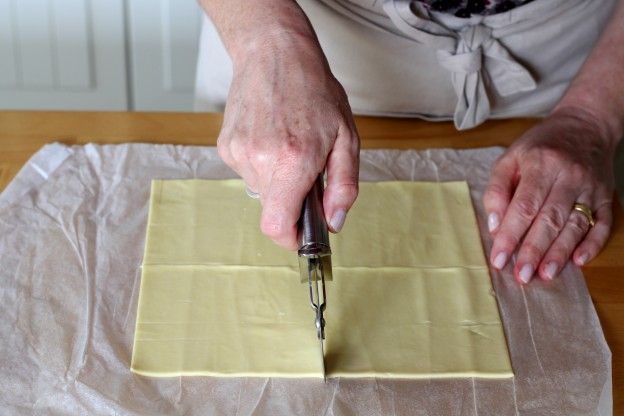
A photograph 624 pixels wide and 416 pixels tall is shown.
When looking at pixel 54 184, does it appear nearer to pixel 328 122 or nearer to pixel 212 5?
pixel 212 5

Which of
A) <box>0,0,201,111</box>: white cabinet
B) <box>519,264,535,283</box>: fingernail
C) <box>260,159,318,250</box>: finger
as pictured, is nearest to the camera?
<box>260,159,318,250</box>: finger

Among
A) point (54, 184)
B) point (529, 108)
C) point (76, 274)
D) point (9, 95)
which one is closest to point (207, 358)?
point (76, 274)

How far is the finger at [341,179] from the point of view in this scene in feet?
2.29

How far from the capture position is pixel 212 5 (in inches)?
34.5

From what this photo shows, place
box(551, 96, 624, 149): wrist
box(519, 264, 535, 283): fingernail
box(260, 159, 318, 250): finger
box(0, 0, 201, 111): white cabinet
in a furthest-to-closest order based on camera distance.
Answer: box(0, 0, 201, 111): white cabinet → box(551, 96, 624, 149): wrist → box(519, 264, 535, 283): fingernail → box(260, 159, 318, 250): finger

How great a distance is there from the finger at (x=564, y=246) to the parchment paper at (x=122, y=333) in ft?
0.05

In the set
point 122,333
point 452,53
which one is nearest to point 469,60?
point 452,53

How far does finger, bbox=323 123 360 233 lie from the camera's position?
0.70 meters

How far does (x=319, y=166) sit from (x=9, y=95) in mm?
1267

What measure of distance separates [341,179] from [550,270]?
0.98 feet

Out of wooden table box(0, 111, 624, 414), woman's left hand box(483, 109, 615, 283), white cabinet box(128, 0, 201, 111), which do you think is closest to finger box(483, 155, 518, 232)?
woman's left hand box(483, 109, 615, 283)

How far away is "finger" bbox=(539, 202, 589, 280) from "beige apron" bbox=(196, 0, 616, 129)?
0.65 ft

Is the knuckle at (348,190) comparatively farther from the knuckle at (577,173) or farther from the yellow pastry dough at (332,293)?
the knuckle at (577,173)

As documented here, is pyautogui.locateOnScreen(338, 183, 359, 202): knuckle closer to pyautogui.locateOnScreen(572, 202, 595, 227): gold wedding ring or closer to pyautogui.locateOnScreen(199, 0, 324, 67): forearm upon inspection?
pyautogui.locateOnScreen(199, 0, 324, 67): forearm
